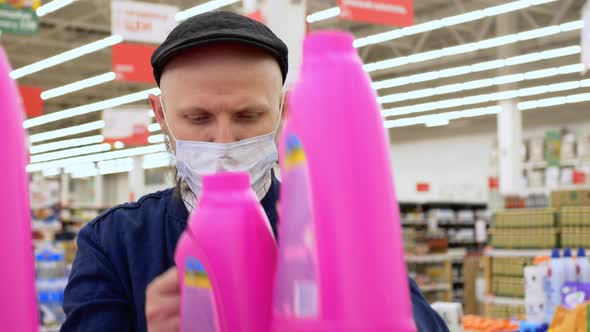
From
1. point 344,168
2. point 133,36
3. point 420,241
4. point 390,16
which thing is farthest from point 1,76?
point 420,241

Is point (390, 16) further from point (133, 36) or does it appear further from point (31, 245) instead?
point (31, 245)

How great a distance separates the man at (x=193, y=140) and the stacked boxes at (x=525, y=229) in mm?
6465

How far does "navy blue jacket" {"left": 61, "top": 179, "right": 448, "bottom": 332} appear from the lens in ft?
3.65

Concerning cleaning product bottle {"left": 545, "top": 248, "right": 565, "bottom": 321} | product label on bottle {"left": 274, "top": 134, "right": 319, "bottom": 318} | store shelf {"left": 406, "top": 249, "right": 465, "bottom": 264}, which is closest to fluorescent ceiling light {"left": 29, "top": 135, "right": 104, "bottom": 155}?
store shelf {"left": 406, "top": 249, "right": 465, "bottom": 264}

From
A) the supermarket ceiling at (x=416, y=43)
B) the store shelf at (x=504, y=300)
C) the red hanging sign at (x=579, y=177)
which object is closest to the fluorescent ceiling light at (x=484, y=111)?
the supermarket ceiling at (x=416, y=43)

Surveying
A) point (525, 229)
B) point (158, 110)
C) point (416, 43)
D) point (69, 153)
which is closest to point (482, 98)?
point (416, 43)

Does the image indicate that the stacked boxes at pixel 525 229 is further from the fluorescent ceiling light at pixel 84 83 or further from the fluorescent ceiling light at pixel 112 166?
the fluorescent ceiling light at pixel 112 166

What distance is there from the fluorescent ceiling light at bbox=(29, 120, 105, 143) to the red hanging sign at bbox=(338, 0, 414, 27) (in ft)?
54.7

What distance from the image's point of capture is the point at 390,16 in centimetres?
655

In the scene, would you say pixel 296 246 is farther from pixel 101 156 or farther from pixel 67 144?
pixel 101 156

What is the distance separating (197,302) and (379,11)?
6.06 m

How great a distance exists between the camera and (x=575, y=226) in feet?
22.5

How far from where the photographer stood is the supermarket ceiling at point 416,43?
13.1 meters

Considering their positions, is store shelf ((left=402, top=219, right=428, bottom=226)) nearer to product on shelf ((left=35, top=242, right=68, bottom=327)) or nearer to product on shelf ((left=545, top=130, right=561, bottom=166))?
product on shelf ((left=545, top=130, right=561, bottom=166))
